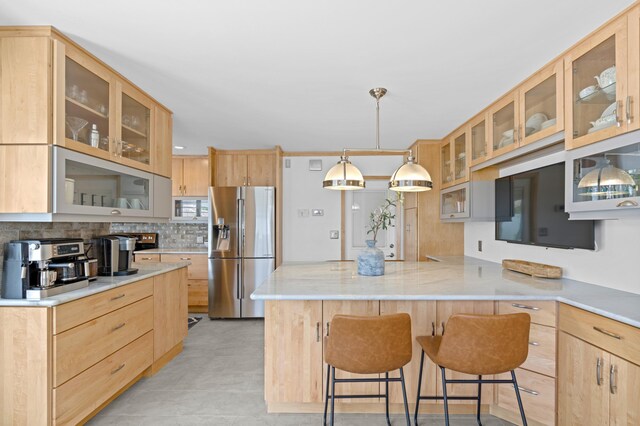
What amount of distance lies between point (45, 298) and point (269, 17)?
200cm

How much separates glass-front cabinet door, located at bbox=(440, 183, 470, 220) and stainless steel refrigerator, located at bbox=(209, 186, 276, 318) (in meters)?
2.28

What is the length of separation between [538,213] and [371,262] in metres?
1.46

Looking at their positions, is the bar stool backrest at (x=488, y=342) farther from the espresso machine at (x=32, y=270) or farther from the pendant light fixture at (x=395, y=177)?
the espresso machine at (x=32, y=270)

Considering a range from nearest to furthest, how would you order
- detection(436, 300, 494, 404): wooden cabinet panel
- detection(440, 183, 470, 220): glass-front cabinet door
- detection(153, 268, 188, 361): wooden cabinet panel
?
detection(436, 300, 494, 404): wooden cabinet panel < detection(153, 268, 188, 361): wooden cabinet panel < detection(440, 183, 470, 220): glass-front cabinet door

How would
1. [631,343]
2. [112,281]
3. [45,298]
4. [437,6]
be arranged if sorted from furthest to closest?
1. [112,281]
2. [45,298]
3. [437,6]
4. [631,343]

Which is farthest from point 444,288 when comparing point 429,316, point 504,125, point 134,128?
point 134,128

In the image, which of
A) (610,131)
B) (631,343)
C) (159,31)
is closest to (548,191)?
(610,131)

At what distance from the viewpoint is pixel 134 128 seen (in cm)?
265

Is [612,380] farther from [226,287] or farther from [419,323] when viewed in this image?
[226,287]

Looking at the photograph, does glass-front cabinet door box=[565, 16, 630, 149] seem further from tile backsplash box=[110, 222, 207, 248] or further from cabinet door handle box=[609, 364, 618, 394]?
tile backsplash box=[110, 222, 207, 248]

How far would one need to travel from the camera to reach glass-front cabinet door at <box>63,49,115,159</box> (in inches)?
77.4

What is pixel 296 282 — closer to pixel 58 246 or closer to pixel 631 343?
pixel 58 246

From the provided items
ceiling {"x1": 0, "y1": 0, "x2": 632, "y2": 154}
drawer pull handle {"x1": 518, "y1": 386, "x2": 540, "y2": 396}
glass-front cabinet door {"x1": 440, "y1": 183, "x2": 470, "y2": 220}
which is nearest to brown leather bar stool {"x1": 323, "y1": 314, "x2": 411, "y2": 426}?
drawer pull handle {"x1": 518, "y1": 386, "x2": 540, "y2": 396}

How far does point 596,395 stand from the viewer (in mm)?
1652
